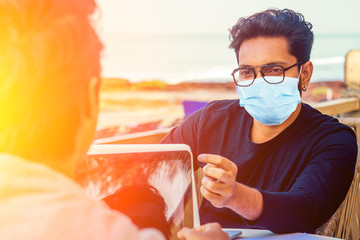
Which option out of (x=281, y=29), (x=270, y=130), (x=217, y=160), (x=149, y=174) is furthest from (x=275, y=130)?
(x=149, y=174)

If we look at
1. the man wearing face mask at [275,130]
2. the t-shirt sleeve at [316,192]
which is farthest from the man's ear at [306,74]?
the t-shirt sleeve at [316,192]

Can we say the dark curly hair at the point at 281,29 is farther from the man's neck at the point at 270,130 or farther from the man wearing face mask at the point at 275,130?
the man's neck at the point at 270,130

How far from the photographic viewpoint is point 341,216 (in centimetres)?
115

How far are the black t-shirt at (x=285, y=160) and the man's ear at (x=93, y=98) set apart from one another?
481 mm

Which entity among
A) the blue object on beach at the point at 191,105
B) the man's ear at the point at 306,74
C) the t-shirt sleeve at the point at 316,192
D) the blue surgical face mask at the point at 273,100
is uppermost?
the man's ear at the point at 306,74

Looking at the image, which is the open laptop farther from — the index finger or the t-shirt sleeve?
the t-shirt sleeve

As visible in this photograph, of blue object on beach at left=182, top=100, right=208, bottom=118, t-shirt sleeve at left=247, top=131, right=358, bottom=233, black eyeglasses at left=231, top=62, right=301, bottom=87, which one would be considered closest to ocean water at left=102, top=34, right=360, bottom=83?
black eyeglasses at left=231, top=62, right=301, bottom=87

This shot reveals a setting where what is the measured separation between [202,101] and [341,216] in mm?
874

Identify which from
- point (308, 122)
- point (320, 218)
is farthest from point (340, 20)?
point (320, 218)

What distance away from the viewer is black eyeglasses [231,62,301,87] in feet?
3.66

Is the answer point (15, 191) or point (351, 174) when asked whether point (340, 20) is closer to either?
point (351, 174)

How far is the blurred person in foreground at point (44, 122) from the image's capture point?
369mm

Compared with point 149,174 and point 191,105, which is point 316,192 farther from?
point 191,105

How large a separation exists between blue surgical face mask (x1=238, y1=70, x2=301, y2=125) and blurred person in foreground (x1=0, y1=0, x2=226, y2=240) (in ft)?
2.55
